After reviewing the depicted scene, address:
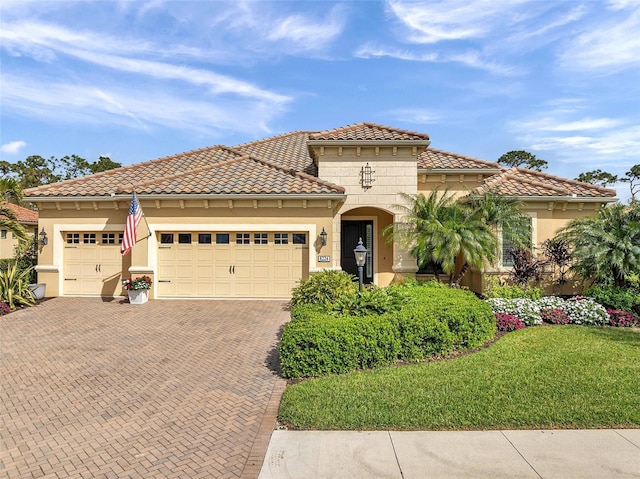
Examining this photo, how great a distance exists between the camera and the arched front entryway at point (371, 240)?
15719 mm

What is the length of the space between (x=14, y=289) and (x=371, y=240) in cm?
1245

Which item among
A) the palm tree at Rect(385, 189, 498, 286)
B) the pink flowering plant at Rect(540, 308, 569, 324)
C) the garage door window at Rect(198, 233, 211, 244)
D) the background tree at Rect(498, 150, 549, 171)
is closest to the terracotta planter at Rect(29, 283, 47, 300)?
the garage door window at Rect(198, 233, 211, 244)

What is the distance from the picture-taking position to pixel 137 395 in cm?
617

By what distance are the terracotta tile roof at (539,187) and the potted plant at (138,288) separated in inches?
458

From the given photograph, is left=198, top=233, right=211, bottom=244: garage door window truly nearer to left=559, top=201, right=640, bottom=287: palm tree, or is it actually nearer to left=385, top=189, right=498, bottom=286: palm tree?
left=385, top=189, right=498, bottom=286: palm tree

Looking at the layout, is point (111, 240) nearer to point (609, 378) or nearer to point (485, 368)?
point (485, 368)

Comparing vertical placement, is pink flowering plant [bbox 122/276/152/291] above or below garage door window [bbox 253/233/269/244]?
below

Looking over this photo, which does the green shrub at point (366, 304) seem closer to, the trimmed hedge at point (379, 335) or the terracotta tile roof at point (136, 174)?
the trimmed hedge at point (379, 335)

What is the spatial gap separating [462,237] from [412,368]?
6109 millimetres

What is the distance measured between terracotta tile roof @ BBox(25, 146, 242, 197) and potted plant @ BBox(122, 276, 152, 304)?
11.3 ft

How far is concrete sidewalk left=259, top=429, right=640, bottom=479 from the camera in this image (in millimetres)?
4160

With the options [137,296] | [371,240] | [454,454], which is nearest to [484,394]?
[454,454]

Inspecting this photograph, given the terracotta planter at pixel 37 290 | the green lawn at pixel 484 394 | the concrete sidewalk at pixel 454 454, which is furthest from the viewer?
the terracotta planter at pixel 37 290

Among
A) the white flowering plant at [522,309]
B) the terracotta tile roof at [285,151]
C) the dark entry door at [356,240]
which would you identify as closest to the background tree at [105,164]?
the terracotta tile roof at [285,151]
